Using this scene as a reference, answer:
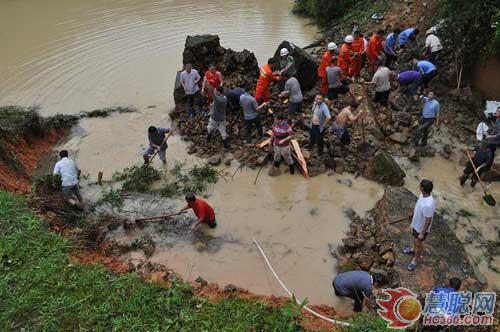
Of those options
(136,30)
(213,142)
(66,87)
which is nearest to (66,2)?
(136,30)

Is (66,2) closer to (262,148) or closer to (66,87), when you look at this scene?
(66,87)

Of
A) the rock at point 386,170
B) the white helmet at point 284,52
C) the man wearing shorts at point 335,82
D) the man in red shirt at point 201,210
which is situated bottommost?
the rock at point 386,170

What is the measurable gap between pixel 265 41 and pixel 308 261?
516 inches

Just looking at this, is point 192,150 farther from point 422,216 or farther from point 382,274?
point 422,216

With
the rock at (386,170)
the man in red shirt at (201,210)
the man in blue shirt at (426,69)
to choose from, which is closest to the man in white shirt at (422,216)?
the rock at (386,170)

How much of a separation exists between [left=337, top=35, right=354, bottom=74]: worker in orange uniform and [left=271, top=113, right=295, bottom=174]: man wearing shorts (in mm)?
3944

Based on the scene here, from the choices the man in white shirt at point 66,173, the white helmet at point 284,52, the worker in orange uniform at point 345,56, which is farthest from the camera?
the worker in orange uniform at point 345,56

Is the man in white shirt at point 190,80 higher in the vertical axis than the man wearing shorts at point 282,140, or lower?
higher

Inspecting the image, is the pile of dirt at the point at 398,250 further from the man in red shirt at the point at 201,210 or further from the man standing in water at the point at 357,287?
the man in red shirt at the point at 201,210

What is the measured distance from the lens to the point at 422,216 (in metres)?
7.64

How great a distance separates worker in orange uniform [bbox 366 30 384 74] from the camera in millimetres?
13805

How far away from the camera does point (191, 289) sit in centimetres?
796

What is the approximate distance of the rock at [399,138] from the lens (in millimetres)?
12023
